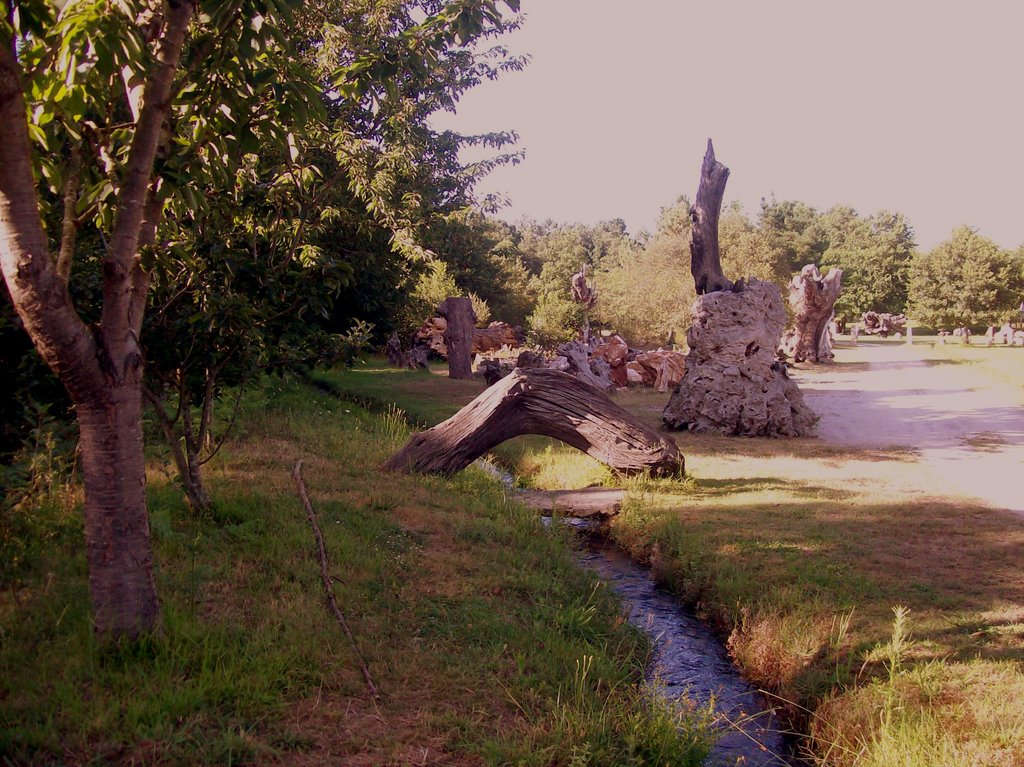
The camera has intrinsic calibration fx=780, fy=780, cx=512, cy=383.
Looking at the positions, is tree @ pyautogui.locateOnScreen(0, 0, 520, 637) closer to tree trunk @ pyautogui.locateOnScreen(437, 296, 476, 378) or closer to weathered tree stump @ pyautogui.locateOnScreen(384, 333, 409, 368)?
tree trunk @ pyautogui.locateOnScreen(437, 296, 476, 378)

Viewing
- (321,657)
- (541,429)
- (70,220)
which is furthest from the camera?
(541,429)

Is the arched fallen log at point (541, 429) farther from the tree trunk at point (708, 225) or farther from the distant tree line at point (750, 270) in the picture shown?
the distant tree line at point (750, 270)

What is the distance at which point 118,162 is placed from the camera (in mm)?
3949

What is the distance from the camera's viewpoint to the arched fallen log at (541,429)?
9.44m

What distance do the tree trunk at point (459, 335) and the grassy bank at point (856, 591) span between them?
12628 millimetres

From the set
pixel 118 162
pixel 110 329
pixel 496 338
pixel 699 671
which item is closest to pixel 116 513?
pixel 110 329

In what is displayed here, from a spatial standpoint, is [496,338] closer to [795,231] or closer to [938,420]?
[938,420]

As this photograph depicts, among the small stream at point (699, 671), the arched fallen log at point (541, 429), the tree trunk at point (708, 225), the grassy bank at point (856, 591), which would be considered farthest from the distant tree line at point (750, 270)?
the small stream at point (699, 671)

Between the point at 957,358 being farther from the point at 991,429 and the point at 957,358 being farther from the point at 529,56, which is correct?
the point at 529,56

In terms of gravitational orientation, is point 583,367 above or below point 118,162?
below

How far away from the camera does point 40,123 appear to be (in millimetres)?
3666

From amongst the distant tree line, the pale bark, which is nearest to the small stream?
the pale bark

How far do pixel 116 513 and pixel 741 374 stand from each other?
11.5m

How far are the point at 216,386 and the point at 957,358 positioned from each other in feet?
109
